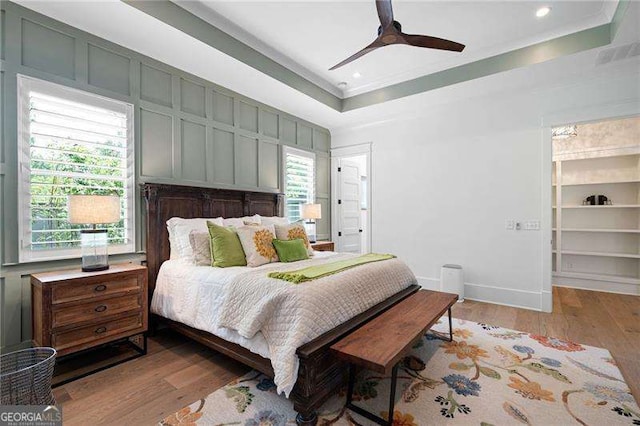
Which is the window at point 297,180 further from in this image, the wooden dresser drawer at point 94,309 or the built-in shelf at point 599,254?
the built-in shelf at point 599,254

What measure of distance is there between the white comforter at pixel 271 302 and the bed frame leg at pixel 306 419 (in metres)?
0.17

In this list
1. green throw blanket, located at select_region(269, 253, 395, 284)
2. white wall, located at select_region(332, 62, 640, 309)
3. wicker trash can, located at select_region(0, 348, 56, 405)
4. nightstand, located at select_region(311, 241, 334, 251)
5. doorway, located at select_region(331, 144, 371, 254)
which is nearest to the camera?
wicker trash can, located at select_region(0, 348, 56, 405)

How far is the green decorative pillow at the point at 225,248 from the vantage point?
2764 millimetres

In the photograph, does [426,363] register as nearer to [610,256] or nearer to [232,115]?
[232,115]

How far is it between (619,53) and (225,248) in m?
4.52

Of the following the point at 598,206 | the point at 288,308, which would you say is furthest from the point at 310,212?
the point at 598,206

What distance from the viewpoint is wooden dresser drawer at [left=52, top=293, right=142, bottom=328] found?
2215 mm

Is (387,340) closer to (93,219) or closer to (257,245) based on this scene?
(257,245)

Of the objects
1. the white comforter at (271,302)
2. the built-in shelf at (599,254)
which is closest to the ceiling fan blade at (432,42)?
the white comforter at (271,302)

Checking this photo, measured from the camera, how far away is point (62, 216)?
2.65 meters

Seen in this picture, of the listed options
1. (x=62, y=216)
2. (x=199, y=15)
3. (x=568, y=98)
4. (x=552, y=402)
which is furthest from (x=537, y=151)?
(x=62, y=216)

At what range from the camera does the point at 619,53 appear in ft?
10.4

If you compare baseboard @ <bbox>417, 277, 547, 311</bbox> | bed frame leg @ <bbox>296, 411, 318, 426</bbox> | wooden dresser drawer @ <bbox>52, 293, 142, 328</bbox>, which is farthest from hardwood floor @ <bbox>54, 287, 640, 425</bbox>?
bed frame leg @ <bbox>296, 411, 318, 426</bbox>

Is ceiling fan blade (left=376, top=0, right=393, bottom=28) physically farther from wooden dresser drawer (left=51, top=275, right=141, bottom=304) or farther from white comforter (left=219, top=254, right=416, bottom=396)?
wooden dresser drawer (left=51, top=275, right=141, bottom=304)
